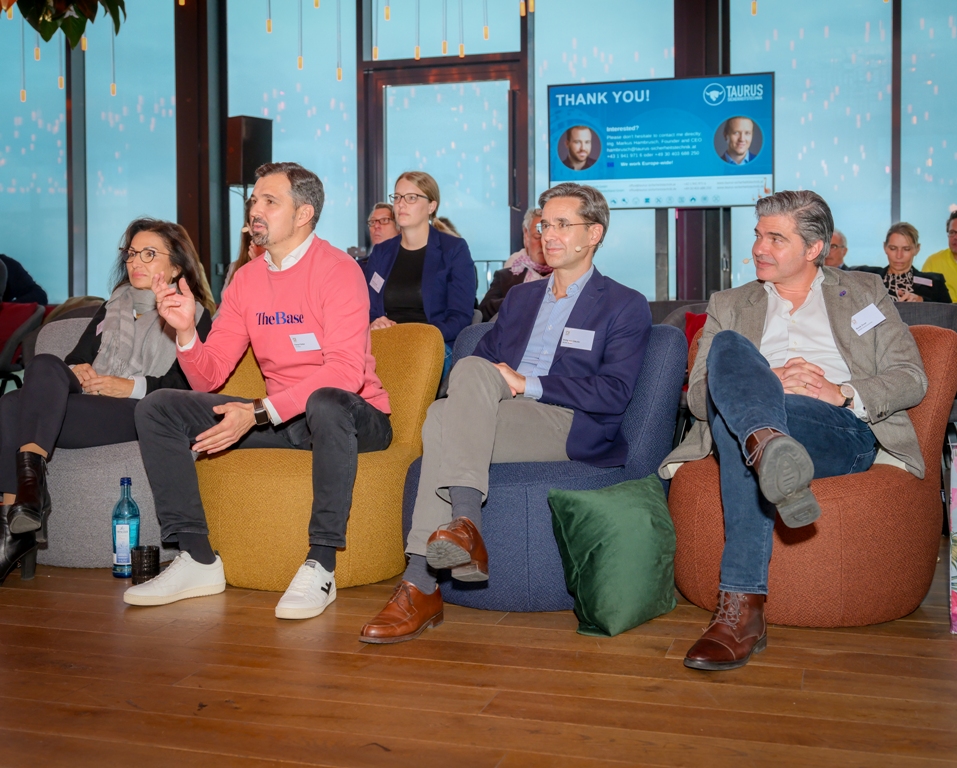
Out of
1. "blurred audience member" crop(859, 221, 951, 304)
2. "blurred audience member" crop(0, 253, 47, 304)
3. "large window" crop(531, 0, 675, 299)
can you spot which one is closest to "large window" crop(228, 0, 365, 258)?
"large window" crop(531, 0, 675, 299)

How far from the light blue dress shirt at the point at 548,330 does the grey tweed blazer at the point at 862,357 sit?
1.44ft

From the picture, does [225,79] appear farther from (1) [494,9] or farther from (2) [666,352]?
(2) [666,352]

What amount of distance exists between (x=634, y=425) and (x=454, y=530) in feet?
2.80

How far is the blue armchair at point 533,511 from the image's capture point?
279cm

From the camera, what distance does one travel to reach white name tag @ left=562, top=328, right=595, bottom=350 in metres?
3.01

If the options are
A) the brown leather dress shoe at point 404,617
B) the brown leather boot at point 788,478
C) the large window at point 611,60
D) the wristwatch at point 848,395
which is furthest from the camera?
the large window at point 611,60

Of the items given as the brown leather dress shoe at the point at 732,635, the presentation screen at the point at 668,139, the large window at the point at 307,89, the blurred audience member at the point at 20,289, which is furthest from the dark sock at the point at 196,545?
the large window at the point at 307,89

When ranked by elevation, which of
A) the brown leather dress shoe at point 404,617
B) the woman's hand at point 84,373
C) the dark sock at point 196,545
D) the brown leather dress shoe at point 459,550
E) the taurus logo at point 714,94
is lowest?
the brown leather dress shoe at point 404,617

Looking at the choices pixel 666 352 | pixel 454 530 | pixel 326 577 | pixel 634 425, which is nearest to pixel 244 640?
pixel 326 577

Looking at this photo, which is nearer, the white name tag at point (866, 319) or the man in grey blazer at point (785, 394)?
the man in grey blazer at point (785, 394)

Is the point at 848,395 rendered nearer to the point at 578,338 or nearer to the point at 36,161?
the point at 578,338

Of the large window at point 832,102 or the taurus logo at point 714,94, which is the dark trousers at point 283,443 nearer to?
the taurus logo at point 714,94

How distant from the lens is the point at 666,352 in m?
3.07

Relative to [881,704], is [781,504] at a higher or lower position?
higher
